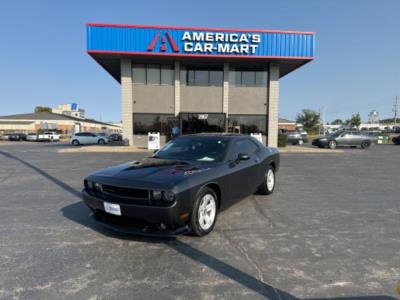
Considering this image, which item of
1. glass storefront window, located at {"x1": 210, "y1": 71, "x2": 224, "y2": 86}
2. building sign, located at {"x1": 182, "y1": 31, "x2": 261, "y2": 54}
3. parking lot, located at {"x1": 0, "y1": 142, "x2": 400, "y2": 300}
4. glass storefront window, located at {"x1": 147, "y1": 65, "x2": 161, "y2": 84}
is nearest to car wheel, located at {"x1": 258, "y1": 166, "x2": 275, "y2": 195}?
parking lot, located at {"x1": 0, "y1": 142, "x2": 400, "y2": 300}

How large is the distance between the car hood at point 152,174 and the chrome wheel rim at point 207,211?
1.42 ft

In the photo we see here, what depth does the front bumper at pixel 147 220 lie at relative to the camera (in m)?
3.17

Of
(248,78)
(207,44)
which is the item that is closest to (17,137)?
(207,44)

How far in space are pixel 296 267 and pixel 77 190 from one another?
18.1 ft

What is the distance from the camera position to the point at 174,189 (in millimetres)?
3205

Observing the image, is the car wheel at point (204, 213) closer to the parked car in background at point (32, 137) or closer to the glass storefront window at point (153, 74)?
the glass storefront window at point (153, 74)

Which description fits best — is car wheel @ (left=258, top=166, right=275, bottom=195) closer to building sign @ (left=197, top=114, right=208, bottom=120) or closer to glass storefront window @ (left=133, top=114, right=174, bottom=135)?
building sign @ (left=197, top=114, right=208, bottom=120)

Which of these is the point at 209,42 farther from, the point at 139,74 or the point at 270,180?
the point at 270,180

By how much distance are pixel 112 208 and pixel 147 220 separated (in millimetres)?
537

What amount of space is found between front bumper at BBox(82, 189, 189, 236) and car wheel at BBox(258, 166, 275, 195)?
313 centimetres

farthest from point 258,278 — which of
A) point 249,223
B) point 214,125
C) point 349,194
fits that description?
point 214,125

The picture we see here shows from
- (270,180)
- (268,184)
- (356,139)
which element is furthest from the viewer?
(356,139)

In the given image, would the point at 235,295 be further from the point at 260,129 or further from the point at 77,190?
the point at 260,129

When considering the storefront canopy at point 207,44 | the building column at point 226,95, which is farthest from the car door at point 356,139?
the building column at point 226,95
